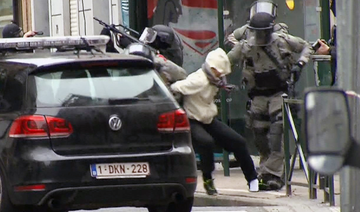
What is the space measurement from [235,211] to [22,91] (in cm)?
252

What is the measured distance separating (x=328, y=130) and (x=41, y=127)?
5199mm

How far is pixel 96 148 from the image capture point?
874 centimetres

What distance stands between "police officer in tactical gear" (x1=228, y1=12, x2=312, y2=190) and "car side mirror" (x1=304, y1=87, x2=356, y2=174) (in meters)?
7.63

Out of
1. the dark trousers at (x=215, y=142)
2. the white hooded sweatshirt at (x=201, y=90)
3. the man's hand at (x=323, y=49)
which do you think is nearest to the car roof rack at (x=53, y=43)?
the white hooded sweatshirt at (x=201, y=90)

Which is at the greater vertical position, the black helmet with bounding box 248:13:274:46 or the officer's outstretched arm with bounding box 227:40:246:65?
the black helmet with bounding box 248:13:274:46

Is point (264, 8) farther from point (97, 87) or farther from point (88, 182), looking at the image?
point (88, 182)

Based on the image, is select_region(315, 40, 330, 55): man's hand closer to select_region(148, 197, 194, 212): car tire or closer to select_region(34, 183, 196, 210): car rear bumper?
select_region(148, 197, 194, 212): car tire

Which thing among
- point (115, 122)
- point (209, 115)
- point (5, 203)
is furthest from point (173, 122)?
point (209, 115)

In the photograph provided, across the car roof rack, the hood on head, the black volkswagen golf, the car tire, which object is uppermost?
the car roof rack

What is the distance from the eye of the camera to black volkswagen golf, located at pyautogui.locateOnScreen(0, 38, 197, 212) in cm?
857

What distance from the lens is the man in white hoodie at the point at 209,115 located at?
10992 millimetres

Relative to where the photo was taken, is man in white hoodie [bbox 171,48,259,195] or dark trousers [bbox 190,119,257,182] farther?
dark trousers [bbox 190,119,257,182]

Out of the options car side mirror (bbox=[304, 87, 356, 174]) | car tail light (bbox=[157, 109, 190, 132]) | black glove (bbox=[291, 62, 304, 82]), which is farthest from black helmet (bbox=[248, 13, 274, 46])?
car side mirror (bbox=[304, 87, 356, 174])

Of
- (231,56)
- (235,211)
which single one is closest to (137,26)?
(231,56)
